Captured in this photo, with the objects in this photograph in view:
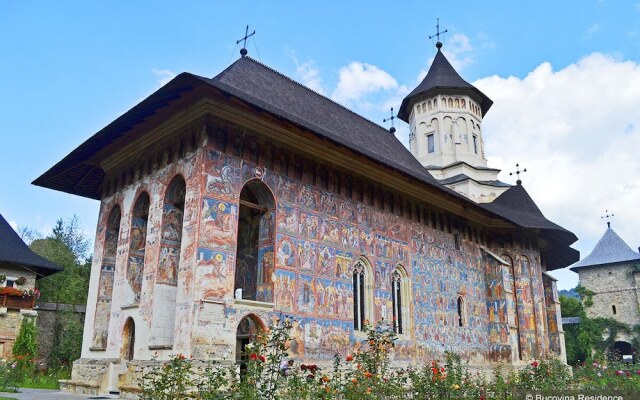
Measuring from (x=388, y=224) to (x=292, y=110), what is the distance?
13.5 ft

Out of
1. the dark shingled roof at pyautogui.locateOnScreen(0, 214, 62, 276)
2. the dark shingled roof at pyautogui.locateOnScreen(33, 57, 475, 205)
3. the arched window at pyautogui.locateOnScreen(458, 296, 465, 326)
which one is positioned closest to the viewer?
the dark shingled roof at pyautogui.locateOnScreen(33, 57, 475, 205)

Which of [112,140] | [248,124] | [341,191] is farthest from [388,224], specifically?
[112,140]

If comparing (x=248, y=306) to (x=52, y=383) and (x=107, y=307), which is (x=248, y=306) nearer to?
(x=107, y=307)

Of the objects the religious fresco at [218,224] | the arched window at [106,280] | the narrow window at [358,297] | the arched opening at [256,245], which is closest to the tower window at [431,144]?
the narrow window at [358,297]

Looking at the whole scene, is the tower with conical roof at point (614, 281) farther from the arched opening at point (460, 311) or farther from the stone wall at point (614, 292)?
the arched opening at point (460, 311)

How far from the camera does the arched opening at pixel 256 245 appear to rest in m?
11.2

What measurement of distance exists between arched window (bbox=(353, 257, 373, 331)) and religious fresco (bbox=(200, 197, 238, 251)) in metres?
3.96

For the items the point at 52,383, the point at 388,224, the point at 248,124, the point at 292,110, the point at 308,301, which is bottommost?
the point at 52,383

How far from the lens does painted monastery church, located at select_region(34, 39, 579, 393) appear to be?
1034 cm

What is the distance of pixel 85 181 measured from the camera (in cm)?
1530

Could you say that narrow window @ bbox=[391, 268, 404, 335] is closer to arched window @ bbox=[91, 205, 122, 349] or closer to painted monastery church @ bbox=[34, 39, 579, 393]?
painted monastery church @ bbox=[34, 39, 579, 393]

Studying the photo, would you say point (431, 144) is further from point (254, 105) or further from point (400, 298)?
point (254, 105)

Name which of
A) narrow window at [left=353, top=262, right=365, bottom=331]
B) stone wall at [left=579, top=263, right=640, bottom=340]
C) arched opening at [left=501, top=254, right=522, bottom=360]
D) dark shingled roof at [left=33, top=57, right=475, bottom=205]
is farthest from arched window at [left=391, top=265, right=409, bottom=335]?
stone wall at [left=579, top=263, right=640, bottom=340]

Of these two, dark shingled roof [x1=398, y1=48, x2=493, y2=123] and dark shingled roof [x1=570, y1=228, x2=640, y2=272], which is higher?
dark shingled roof [x1=398, y1=48, x2=493, y2=123]
